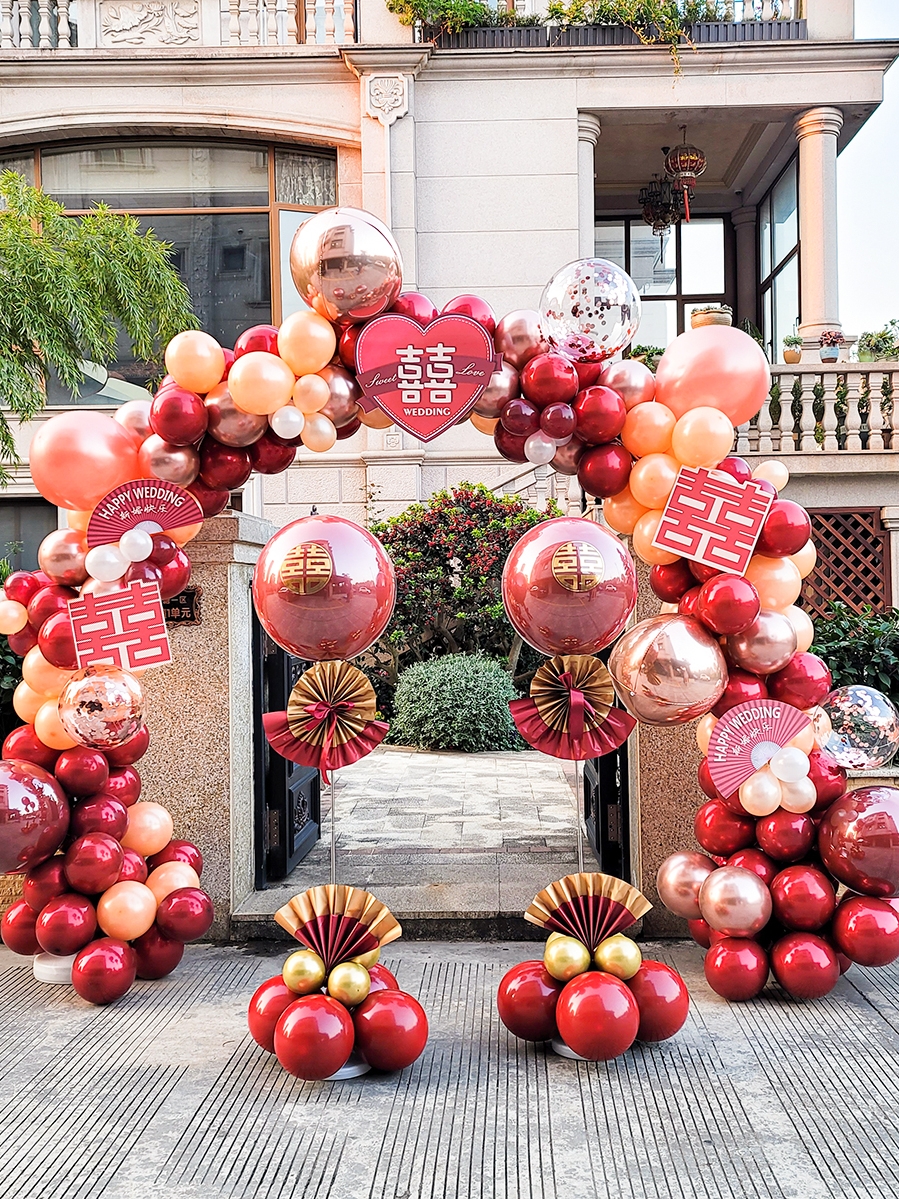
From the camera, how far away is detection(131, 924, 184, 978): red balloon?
446 centimetres

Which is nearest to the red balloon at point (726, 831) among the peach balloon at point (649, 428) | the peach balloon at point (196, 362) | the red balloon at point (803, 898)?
the red balloon at point (803, 898)

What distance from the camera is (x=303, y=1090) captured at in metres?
3.52

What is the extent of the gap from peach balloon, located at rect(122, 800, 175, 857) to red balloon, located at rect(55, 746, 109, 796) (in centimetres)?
26

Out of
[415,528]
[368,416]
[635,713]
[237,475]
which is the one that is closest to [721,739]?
[635,713]

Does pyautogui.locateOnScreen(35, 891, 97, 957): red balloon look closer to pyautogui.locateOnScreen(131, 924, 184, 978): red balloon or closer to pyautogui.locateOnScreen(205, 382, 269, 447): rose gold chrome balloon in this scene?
pyautogui.locateOnScreen(131, 924, 184, 978): red balloon

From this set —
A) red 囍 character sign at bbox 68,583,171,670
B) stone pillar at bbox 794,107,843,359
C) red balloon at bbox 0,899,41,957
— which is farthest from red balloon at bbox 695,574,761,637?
stone pillar at bbox 794,107,843,359

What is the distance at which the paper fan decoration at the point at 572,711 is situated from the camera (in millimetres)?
3873

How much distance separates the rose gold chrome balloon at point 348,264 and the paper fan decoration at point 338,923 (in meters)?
2.14

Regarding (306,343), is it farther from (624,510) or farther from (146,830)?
(146,830)

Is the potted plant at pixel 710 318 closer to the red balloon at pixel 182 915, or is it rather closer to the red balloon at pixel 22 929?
the red balloon at pixel 182 915

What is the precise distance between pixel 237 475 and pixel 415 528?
24.0 ft

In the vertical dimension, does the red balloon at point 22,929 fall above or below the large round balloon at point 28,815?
below

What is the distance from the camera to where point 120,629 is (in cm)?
418

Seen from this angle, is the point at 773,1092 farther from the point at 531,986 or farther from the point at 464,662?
the point at 464,662
